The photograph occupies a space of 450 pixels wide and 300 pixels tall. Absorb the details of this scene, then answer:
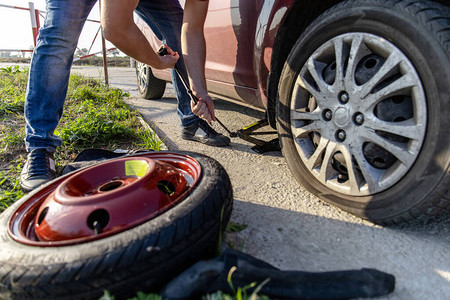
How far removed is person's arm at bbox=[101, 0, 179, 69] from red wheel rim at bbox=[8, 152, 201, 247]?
2.09 feet

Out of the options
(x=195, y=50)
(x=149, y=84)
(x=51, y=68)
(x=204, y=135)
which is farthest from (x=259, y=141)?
(x=149, y=84)

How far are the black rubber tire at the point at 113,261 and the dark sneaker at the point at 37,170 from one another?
838 mm

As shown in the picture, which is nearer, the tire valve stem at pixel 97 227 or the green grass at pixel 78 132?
the tire valve stem at pixel 97 227

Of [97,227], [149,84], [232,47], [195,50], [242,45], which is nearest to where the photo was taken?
[97,227]

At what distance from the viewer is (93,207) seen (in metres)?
1.26

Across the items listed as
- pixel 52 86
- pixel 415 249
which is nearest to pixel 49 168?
pixel 52 86

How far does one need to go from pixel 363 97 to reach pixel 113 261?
4.04 ft

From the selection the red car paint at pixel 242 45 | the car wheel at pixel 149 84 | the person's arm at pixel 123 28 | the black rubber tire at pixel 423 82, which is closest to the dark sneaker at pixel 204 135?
the red car paint at pixel 242 45

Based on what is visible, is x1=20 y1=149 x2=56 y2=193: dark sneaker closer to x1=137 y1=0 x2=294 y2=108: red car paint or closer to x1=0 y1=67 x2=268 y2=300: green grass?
x1=0 y1=67 x2=268 y2=300: green grass

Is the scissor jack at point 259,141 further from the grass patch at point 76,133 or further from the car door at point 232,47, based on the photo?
the grass patch at point 76,133

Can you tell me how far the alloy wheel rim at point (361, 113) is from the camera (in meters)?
1.39

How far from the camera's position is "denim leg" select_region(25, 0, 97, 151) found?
207 centimetres

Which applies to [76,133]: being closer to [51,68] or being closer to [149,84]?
[51,68]

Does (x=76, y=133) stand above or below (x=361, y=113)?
below
